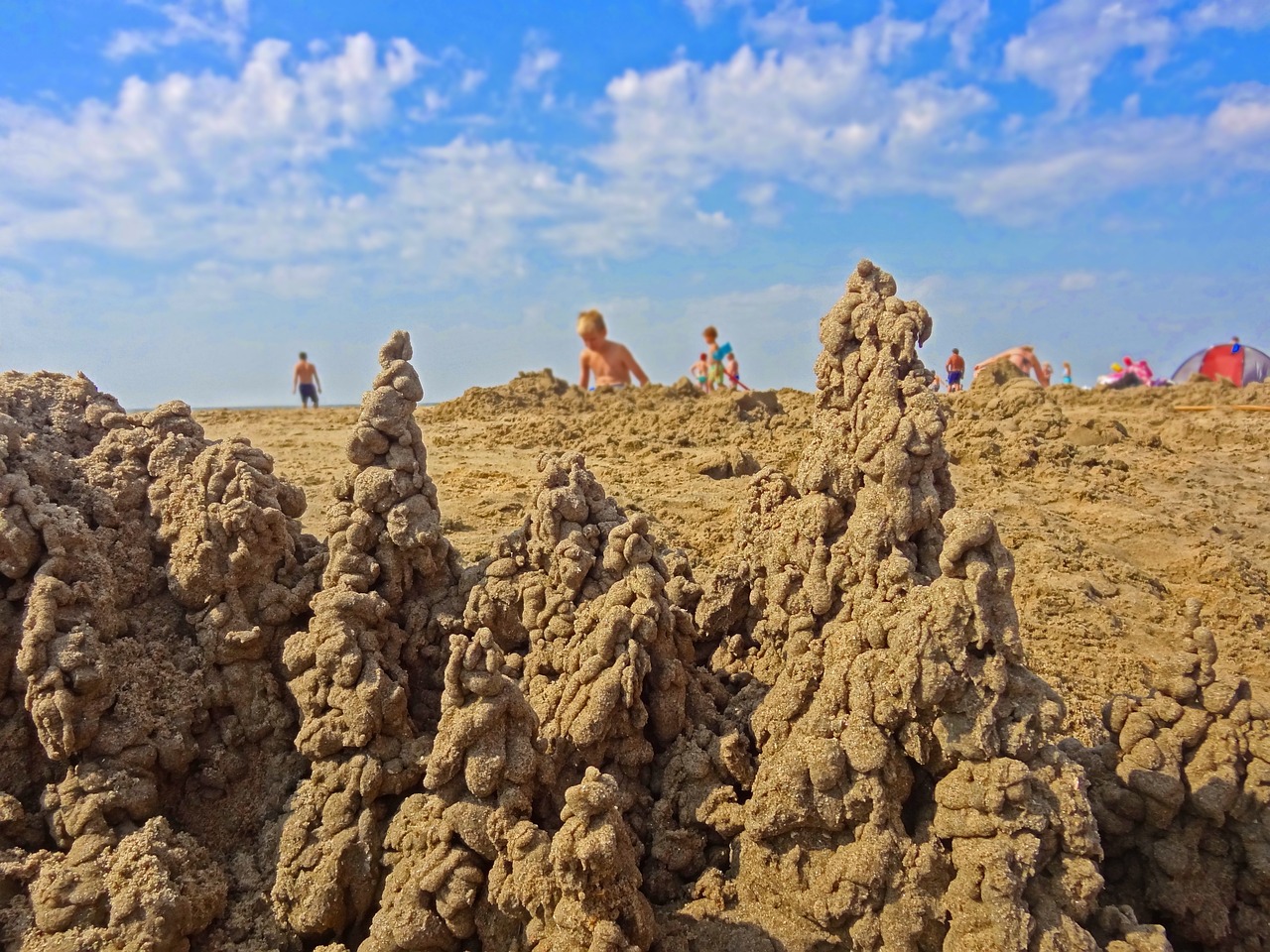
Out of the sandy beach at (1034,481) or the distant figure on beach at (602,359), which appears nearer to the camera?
the sandy beach at (1034,481)

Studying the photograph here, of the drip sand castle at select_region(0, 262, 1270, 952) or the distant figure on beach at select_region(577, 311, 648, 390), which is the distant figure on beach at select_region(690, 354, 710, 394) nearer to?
the distant figure on beach at select_region(577, 311, 648, 390)

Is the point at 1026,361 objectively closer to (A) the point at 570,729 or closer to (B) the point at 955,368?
(B) the point at 955,368

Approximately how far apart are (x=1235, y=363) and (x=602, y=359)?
473 inches

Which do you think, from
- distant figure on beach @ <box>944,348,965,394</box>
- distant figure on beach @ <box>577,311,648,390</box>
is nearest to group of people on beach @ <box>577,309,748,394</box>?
distant figure on beach @ <box>577,311,648,390</box>

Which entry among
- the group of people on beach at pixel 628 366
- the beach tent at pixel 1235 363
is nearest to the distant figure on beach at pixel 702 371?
the group of people on beach at pixel 628 366

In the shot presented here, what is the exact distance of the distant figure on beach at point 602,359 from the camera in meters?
10.7

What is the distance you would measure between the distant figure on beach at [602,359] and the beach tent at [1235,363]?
10.6 meters

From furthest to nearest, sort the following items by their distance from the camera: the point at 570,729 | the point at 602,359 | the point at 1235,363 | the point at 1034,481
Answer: the point at 1235,363, the point at 602,359, the point at 1034,481, the point at 570,729

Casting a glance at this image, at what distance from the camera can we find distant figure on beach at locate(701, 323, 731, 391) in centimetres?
1173

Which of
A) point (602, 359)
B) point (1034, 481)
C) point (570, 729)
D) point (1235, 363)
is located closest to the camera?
point (570, 729)

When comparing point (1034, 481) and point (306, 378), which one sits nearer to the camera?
point (1034, 481)

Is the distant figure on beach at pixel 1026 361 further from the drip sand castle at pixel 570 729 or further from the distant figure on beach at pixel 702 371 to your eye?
the drip sand castle at pixel 570 729

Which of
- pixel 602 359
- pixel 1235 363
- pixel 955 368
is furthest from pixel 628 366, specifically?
pixel 1235 363

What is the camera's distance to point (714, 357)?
11867 millimetres
